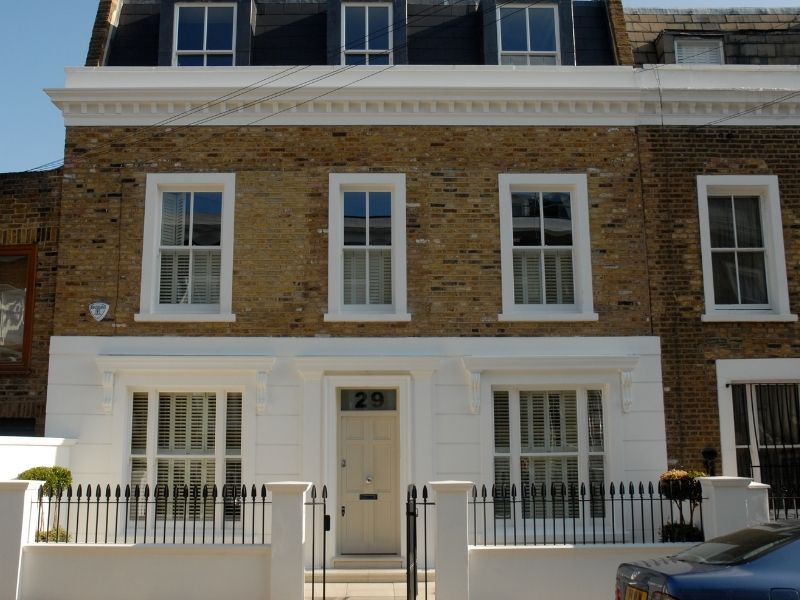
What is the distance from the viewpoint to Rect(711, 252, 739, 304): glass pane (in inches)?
547

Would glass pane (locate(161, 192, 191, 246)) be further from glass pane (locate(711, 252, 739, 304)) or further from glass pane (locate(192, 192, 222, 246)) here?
glass pane (locate(711, 252, 739, 304))

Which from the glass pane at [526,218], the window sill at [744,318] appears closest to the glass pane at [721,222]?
the window sill at [744,318]

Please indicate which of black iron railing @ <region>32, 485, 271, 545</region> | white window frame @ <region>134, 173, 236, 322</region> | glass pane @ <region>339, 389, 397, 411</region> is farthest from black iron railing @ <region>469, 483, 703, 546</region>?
white window frame @ <region>134, 173, 236, 322</region>

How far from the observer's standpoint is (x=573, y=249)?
13773 mm

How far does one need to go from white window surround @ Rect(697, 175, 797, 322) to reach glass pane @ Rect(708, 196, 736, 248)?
0.50 ft

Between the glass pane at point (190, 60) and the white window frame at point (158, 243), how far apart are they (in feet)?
8.09

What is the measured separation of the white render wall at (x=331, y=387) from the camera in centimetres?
1294

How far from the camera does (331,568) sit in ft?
41.1

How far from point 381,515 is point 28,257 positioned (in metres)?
6.76

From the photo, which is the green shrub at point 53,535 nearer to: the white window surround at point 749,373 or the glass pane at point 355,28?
the glass pane at point 355,28

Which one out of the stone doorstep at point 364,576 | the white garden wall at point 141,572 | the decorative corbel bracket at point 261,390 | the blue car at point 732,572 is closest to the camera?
the blue car at point 732,572

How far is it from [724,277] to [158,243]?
348 inches

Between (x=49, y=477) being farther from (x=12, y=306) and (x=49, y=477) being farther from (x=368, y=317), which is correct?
(x=368, y=317)

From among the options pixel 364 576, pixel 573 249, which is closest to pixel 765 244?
pixel 573 249
